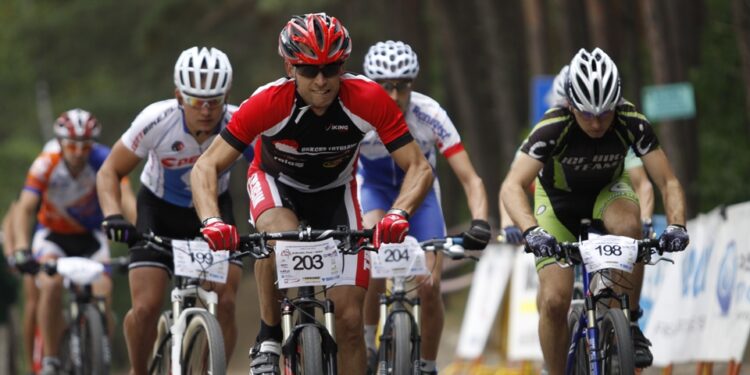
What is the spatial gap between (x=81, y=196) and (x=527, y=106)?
1381cm

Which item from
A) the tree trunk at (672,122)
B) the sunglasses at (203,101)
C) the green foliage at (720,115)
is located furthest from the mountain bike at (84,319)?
the green foliage at (720,115)

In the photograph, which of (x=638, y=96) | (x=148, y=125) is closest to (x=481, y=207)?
(x=148, y=125)

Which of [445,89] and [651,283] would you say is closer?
[651,283]

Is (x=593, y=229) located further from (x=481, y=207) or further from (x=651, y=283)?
(x=651, y=283)

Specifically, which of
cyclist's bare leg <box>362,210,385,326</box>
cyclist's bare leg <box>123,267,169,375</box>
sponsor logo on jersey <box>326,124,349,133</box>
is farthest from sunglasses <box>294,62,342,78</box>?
cyclist's bare leg <box>362,210,385,326</box>

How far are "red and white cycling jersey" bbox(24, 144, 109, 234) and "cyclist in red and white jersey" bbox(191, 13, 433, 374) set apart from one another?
4795 mm

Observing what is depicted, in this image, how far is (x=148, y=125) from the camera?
9594mm

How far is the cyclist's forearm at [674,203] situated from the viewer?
8430 mm

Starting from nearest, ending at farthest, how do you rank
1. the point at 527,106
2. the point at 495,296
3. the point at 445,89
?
the point at 495,296
the point at 527,106
the point at 445,89

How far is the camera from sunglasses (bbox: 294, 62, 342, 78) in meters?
7.74

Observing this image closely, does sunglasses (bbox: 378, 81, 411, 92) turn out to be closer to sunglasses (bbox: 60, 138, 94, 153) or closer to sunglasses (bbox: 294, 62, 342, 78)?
sunglasses (bbox: 294, 62, 342, 78)

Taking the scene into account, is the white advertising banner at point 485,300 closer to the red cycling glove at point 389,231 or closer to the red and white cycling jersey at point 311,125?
the red and white cycling jersey at point 311,125

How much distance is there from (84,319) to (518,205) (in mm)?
4685

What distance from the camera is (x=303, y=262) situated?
7.68 meters
